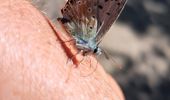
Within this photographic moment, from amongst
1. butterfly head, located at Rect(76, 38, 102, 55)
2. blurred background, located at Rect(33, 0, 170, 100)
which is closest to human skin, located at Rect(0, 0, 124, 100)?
butterfly head, located at Rect(76, 38, 102, 55)

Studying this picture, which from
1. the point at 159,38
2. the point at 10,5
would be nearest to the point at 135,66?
the point at 159,38

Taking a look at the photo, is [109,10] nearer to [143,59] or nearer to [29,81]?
[29,81]

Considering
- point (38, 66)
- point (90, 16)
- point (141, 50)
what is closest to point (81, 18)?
point (90, 16)

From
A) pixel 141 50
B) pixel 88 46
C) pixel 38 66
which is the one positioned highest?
pixel 38 66

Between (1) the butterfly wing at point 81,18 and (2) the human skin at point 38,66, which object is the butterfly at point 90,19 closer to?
(1) the butterfly wing at point 81,18

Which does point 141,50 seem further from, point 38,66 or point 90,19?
point 38,66

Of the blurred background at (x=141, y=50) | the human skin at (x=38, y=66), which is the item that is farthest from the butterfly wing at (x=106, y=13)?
the blurred background at (x=141, y=50)
